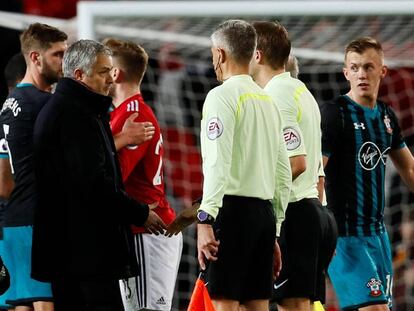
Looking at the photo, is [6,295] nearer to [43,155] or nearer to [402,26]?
[43,155]

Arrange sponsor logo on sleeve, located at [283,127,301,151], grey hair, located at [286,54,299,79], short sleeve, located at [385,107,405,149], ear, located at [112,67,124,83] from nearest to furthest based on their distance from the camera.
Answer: sponsor logo on sleeve, located at [283,127,301,151], ear, located at [112,67,124,83], grey hair, located at [286,54,299,79], short sleeve, located at [385,107,405,149]

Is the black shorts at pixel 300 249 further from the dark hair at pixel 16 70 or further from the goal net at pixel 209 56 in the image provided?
the goal net at pixel 209 56

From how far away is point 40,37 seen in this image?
6.91 meters

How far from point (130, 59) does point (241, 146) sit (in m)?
1.30

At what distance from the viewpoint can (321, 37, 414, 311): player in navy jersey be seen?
743 centimetres

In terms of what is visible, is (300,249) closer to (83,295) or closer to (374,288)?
(374,288)

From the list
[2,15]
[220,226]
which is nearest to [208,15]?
[2,15]

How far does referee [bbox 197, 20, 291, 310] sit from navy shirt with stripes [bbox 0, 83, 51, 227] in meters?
1.16

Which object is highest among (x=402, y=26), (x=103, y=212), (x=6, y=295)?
(x=402, y=26)

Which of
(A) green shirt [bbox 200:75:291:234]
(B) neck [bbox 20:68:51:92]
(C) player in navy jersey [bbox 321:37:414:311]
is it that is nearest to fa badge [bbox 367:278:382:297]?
(C) player in navy jersey [bbox 321:37:414:311]

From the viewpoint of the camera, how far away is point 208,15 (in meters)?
9.96

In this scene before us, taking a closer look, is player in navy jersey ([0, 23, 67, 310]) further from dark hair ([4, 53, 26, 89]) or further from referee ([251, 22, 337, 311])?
referee ([251, 22, 337, 311])

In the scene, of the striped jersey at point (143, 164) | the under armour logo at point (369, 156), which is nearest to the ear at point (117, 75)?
the striped jersey at point (143, 164)

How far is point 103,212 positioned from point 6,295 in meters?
1.62
